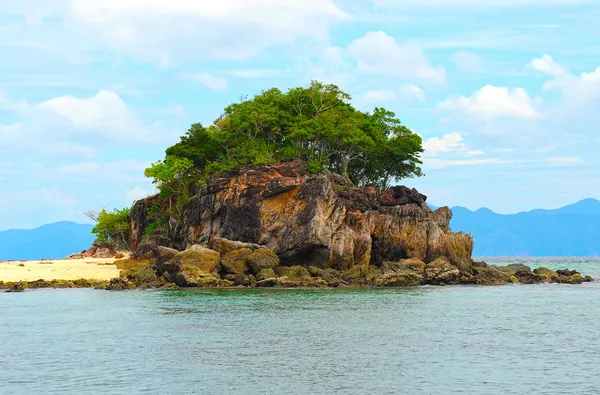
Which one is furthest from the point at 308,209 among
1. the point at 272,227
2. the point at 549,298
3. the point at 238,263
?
the point at 549,298

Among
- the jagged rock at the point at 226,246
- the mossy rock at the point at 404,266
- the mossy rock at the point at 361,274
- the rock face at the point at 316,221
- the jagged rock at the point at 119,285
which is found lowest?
the jagged rock at the point at 119,285

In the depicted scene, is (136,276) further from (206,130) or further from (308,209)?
(206,130)

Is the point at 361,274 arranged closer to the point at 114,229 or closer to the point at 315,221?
the point at 315,221

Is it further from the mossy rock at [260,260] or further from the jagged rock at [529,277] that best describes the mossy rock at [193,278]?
the jagged rock at [529,277]

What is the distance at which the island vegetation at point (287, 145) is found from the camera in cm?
7900

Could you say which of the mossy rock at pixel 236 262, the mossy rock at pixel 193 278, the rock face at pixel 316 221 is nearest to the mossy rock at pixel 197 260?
the mossy rock at pixel 193 278

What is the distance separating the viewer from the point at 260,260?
216 feet

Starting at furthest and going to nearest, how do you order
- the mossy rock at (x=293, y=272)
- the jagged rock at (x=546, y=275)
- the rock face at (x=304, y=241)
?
1. the jagged rock at (x=546, y=275)
2. the mossy rock at (x=293, y=272)
3. the rock face at (x=304, y=241)

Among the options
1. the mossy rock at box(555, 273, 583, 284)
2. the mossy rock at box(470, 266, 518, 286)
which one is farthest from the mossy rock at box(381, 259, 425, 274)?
the mossy rock at box(555, 273, 583, 284)

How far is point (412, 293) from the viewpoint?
60.4 metres

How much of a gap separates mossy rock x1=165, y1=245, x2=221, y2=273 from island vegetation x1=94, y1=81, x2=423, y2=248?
585 inches

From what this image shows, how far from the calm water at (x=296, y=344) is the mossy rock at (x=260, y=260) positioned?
25.7 ft

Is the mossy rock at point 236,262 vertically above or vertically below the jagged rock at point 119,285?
above

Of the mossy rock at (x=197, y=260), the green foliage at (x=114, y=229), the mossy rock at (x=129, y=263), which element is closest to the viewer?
the mossy rock at (x=197, y=260)
